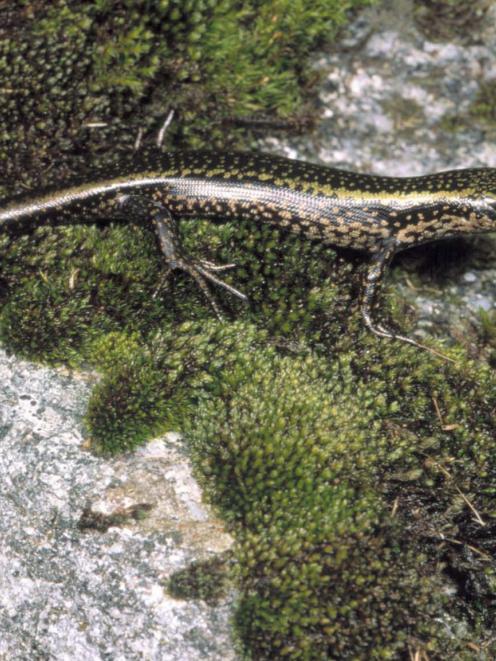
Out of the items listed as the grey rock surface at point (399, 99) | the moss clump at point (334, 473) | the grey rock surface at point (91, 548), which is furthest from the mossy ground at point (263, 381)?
the grey rock surface at point (399, 99)

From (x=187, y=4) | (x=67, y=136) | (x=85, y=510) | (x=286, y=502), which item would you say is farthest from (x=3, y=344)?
(x=187, y=4)

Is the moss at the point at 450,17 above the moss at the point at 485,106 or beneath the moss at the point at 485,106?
above

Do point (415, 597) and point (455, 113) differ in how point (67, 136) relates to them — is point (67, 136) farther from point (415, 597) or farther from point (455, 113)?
point (415, 597)

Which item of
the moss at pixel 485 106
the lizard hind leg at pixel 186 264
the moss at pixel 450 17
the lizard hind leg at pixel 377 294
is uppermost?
the moss at pixel 450 17

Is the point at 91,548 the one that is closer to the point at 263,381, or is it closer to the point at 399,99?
the point at 263,381

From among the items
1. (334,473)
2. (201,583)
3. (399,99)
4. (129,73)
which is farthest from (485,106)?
(201,583)

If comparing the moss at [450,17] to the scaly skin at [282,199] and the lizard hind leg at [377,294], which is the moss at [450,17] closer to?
the scaly skin at [282,199]

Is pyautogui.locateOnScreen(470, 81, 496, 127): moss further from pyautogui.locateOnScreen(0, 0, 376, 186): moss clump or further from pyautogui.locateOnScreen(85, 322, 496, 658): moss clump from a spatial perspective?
pyautogui.locateOnScreen(85, 322, 496, 658): moss clump
